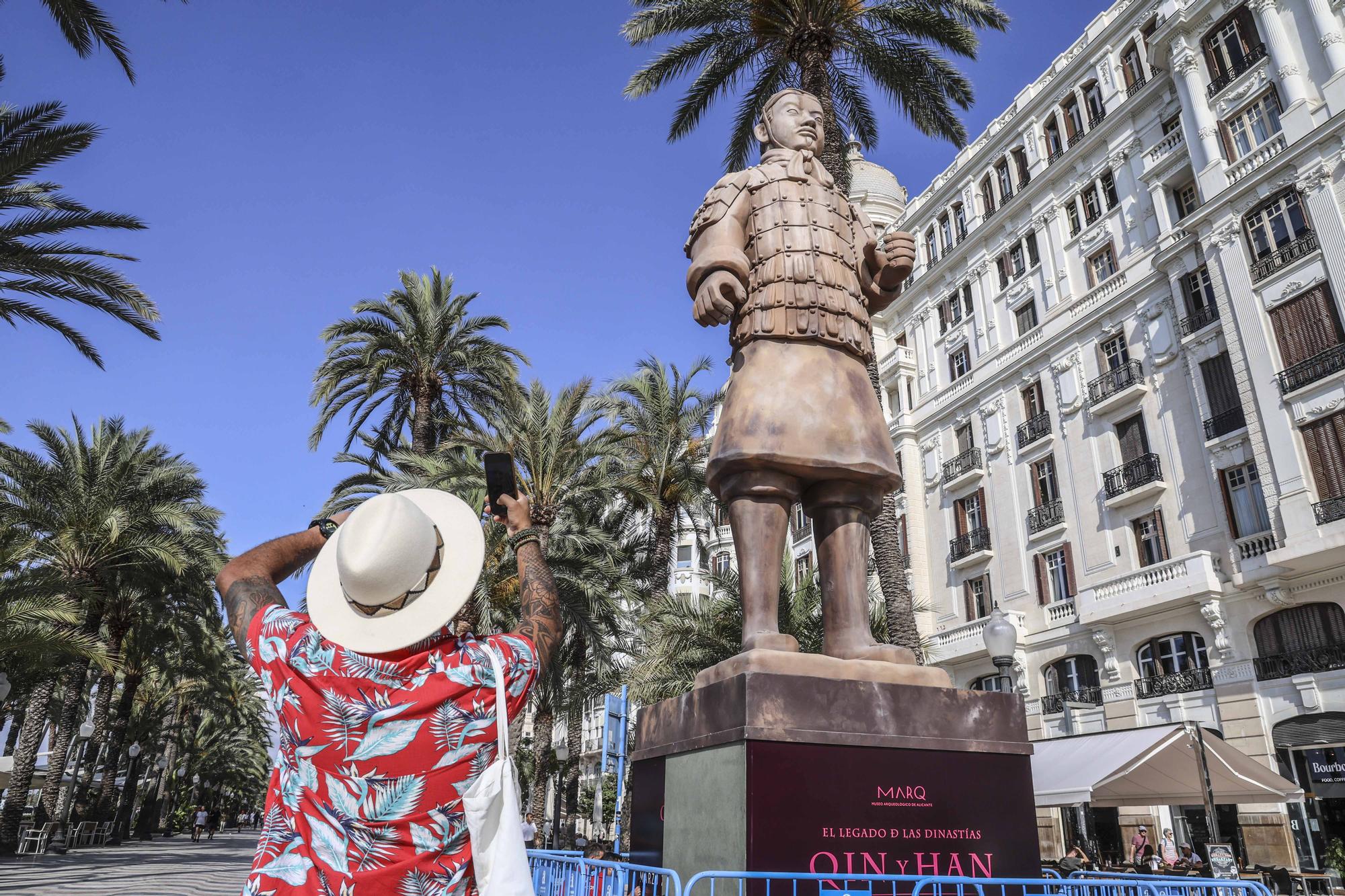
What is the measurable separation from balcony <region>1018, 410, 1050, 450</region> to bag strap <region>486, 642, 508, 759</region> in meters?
26.3

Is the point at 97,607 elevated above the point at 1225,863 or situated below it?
above

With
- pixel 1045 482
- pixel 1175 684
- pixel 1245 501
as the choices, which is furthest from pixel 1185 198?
pixel 1175 684

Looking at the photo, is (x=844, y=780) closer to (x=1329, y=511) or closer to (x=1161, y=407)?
(x=1329, y=511)

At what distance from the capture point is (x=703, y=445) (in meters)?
24.1

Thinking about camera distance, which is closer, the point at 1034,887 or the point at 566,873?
the point at 1034,887

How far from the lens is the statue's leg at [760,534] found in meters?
4.01

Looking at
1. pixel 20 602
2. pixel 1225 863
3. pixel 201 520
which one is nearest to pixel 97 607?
pixel 201 520

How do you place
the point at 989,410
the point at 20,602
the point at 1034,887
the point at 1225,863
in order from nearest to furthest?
1. the point at 1034,887
2. the point at 1225,863
3. the point at 20,602
4. the point at 989,410

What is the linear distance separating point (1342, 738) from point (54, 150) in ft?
75.0

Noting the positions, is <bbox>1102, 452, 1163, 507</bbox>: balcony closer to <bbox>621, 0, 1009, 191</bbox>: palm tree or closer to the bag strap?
<bbox>621, 0, 1009, 191</bbox>: palm tree

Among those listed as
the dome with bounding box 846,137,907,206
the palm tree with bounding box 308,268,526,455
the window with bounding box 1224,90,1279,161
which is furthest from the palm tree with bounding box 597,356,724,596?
the dome with bounding box 846,137,907,206

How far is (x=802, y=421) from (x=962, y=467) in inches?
1045

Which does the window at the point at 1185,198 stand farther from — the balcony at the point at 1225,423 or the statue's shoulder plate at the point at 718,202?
the statue's shoulder plate at the point at 718,202

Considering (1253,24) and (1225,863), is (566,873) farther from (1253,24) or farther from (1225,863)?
(1253,24)
